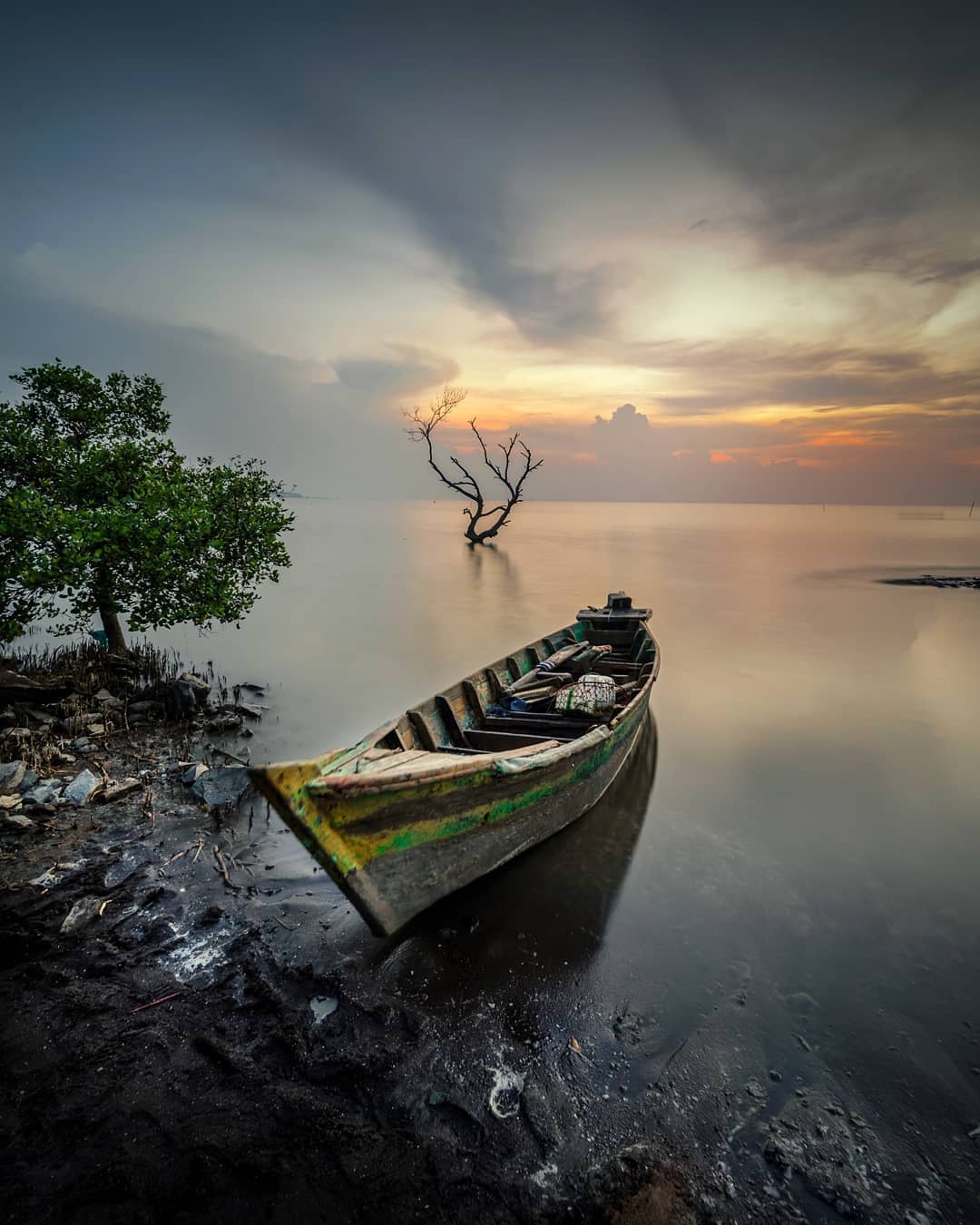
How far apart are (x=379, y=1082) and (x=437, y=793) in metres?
1.96

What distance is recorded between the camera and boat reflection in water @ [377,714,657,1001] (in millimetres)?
5070

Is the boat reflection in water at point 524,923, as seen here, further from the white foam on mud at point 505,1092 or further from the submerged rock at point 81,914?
the submerged rock at point 81,914

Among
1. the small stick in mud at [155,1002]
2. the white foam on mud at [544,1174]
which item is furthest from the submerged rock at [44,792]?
the white foam on mud at [544,1174]

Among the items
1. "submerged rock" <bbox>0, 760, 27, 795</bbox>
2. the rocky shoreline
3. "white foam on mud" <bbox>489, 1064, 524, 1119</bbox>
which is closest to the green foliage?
"submerged rock" <bbox>0, 760, 27, 795</bbox>

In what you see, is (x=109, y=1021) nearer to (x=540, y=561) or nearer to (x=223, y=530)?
(x=223, y=530)

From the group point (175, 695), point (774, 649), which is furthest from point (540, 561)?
point (175, 695)

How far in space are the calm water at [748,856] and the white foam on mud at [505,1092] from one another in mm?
525

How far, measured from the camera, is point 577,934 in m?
5.74

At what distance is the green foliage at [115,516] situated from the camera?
8.79 meters

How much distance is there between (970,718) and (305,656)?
1638 centimetres

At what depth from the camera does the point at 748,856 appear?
24.2 ft

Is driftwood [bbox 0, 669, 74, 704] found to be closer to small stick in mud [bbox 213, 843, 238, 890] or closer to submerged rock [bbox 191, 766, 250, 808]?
submerged rock [bbox 191, 766, 250, 808]

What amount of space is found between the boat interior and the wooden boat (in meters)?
0.02

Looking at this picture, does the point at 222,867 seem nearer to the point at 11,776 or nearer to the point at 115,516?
the point at 11,776
